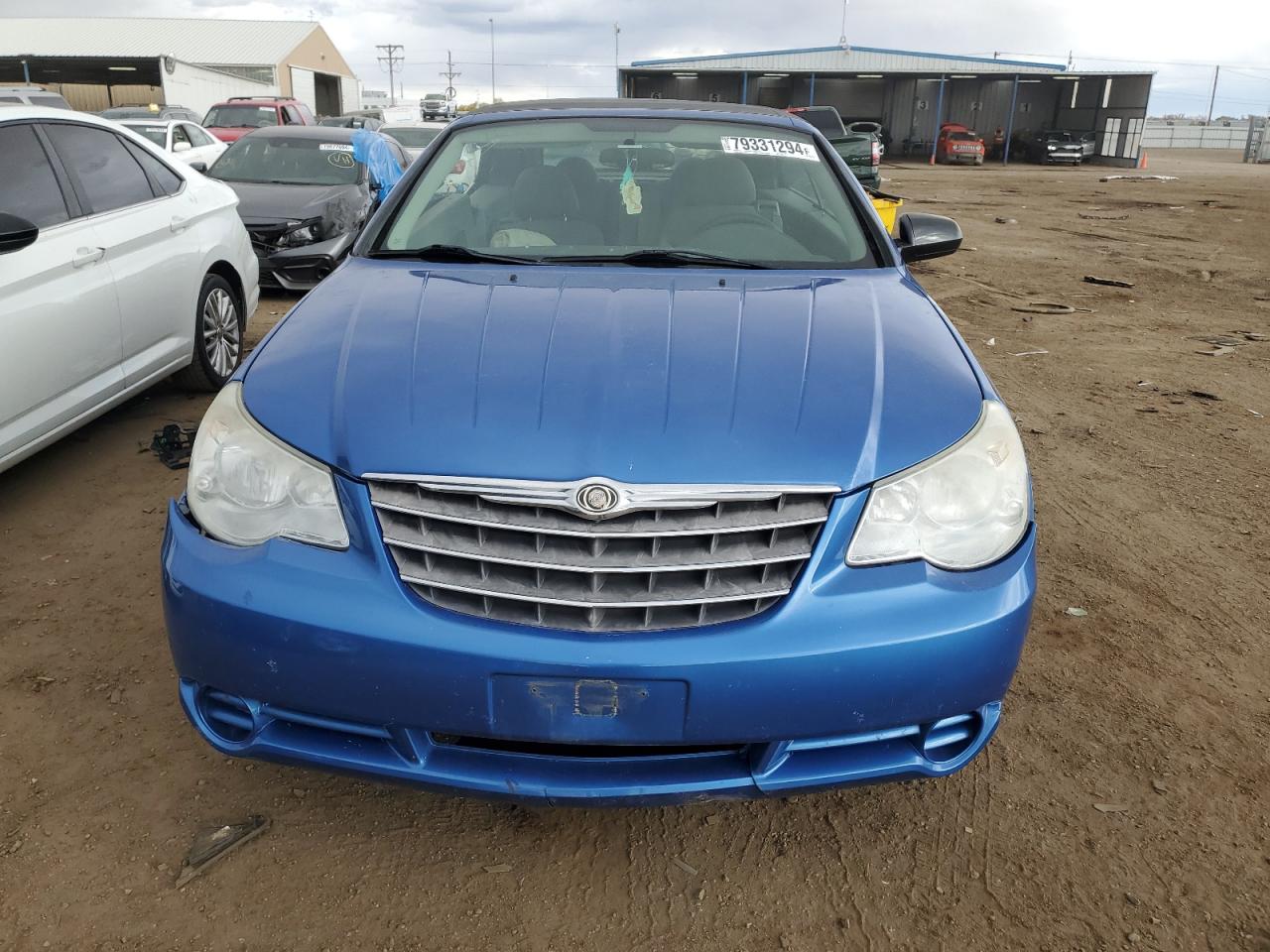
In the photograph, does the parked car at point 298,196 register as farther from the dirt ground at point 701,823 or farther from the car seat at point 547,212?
the dirt ground at point 701,823

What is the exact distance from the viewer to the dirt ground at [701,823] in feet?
6.51

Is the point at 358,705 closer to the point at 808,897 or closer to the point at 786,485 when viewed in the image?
the point at 786,485

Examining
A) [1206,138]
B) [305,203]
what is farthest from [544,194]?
[1206,138]

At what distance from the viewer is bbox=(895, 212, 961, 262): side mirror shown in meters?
3.53

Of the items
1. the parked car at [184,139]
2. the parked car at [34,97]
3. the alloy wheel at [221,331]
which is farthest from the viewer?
the parked car at [184,139]

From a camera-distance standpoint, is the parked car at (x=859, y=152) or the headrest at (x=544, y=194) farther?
the parked car at (x=859, y=152)

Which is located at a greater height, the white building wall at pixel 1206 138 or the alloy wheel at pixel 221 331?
the white building wall at pixel 1206 138

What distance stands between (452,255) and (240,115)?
22.7 m

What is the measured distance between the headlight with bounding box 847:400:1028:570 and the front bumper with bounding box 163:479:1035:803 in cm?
4

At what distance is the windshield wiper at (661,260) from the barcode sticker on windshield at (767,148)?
666mm

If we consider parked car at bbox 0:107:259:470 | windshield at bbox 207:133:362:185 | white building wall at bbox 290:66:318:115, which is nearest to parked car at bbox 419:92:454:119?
white building wall at bbox 290:66:318:115

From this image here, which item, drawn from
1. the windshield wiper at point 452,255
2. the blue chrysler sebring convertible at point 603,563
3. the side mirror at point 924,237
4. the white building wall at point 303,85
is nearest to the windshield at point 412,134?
the side mirror at point 924,237

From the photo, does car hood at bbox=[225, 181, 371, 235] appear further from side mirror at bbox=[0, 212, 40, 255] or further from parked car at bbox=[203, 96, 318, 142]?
parked car at bbox=[203, 96, 318, 142]

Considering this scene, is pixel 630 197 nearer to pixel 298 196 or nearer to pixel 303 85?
pixel 298 196
